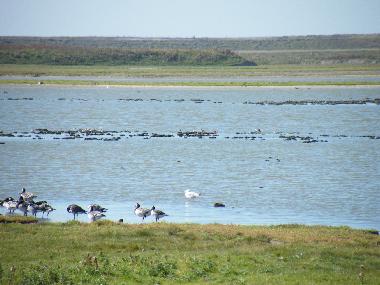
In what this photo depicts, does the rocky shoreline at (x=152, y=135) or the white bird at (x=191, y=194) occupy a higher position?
the rocky shoreline at (x=152, y=135)

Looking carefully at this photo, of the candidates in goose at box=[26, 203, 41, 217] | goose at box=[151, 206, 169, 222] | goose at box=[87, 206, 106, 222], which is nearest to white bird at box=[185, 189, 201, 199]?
goose at box=[151, 206, 169, 222]

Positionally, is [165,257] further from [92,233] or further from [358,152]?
[358,152]

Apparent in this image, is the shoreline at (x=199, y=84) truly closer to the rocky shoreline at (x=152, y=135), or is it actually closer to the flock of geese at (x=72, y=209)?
the rocky shoreline at (x=152, y=135)

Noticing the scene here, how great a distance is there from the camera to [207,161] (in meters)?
40.9

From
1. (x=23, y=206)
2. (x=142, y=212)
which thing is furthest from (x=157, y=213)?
(x=23, y=206)

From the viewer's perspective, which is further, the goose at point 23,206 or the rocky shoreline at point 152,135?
the rocky shoreline at point 152,135

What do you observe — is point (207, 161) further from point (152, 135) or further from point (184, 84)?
point (184, 84)

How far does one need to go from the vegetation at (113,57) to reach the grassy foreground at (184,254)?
424 feet

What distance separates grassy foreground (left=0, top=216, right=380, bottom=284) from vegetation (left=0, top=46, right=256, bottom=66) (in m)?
129

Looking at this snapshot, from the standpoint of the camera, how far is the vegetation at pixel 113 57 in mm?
150500

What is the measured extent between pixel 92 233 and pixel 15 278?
5210mm

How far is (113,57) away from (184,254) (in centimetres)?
14518

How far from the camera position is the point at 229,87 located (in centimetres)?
9744

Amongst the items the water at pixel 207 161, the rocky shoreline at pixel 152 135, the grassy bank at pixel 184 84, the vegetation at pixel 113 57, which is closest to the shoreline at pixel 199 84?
the grassy bank at pixel 184 84
